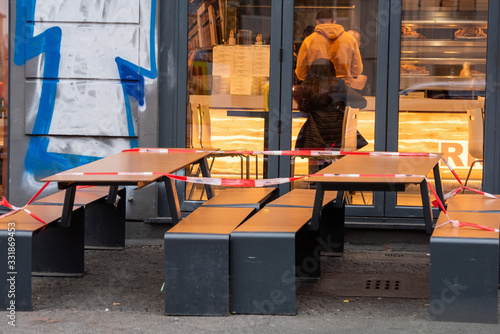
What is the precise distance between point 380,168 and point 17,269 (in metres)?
2.65

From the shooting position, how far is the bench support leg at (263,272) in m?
5.21

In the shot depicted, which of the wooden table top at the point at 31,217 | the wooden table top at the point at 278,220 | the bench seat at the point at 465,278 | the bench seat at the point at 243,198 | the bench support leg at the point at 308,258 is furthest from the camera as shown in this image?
the bench seat at the point at 243,198

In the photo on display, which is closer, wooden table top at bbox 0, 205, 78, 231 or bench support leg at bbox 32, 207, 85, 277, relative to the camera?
wooden table top at bbox 0, 205, 78, 231

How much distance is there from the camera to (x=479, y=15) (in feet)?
25.0

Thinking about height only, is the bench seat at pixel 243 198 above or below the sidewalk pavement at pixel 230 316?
above

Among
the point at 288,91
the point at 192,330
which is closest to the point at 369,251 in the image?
the point at 288,91

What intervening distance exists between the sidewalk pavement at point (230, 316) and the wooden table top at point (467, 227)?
1.82 feet

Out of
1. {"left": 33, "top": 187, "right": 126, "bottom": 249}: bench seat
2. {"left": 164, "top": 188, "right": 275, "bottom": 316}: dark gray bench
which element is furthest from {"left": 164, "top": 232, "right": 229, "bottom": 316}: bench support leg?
{"left": 33, "top": 187, "right": 126, "bottom": 249}: bench seat

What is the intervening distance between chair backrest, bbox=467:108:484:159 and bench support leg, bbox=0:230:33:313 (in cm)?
436

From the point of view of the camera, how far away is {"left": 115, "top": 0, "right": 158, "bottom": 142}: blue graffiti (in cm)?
776

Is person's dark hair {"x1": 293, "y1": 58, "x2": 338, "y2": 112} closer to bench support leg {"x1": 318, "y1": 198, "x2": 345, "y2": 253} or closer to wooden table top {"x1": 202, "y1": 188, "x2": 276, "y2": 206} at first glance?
wooden table top {"x1": 202, "y1": 188, "x2": 276, "y2": 206}

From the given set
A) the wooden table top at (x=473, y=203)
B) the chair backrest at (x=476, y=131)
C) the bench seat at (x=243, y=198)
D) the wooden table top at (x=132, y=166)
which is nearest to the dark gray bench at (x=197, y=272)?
the wooden table top at (x=132, y=166)

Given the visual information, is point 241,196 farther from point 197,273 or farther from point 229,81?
point 197,273

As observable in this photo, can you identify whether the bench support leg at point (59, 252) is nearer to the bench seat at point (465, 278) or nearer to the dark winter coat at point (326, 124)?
the dark winter coat at point (326, 124)
